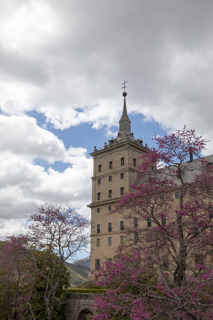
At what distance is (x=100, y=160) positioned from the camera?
55906mm

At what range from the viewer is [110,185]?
52.3 m

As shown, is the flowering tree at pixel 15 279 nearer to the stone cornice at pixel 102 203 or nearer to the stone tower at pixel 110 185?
the stone tower at pixel 110 185

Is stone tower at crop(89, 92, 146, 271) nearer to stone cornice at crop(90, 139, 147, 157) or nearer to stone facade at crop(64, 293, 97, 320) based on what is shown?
stone cornice at crop(90, 139, 147, 157)

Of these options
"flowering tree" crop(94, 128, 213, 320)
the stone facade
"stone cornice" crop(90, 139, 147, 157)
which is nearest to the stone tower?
"stone cornice" crop(90, 139, 147, 157)

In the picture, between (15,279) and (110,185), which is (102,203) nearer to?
(110,185)

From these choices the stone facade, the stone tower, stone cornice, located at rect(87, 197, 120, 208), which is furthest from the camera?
stone cornice, located at rect(87, 197, 120, 208)

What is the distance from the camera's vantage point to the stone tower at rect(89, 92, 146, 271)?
Answer: 4922cm

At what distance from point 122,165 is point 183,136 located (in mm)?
36044

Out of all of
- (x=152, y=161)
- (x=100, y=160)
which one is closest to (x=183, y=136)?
(x=152, y=161)

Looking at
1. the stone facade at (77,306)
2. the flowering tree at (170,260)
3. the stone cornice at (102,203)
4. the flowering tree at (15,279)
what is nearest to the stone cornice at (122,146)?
the stone cornice at (102,203)

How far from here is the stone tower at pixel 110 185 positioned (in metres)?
49.2

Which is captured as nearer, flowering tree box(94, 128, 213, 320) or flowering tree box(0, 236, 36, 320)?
flowering tree box(94, 128, 213, 320)

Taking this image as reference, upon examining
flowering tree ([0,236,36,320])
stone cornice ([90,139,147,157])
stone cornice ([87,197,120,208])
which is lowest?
flowering tree ([0,236,36,320])

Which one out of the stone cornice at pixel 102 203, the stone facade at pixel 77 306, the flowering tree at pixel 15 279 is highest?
the stone cornice at pixel 102 203
